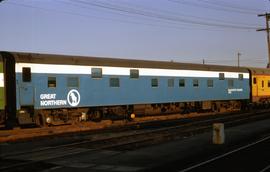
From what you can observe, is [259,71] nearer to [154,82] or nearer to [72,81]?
[154,82]

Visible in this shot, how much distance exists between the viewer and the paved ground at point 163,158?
37.7 ft

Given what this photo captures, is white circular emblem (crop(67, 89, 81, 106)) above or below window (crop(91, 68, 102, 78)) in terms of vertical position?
below

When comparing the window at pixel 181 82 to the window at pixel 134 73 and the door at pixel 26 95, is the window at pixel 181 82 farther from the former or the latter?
the door at pixel 26 95

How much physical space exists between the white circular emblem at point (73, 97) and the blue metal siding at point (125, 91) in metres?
0.20

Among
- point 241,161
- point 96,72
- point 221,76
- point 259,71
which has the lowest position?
point 241,161

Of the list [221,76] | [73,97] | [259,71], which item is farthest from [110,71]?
[259,71]

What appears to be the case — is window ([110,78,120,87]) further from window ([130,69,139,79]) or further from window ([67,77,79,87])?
window ([67,77,79,87])

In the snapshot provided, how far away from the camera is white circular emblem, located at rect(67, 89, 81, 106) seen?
2269cm

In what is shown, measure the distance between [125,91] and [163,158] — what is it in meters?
13.0

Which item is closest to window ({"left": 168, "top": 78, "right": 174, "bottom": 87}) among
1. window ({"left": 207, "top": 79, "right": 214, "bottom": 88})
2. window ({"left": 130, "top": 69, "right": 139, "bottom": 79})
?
window ({"left": 130, "top": 69, "right": 139, "bottom": 79})

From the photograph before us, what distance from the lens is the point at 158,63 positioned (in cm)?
2839

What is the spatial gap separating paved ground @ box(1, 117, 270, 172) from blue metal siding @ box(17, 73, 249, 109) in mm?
5855

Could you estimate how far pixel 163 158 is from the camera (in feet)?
42.7

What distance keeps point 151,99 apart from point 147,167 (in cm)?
1636
